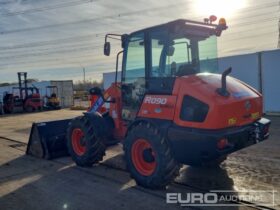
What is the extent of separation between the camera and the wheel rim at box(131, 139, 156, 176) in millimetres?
5340

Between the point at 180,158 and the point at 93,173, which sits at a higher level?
the point at 180,158

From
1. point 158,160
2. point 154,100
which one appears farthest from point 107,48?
point 158,160

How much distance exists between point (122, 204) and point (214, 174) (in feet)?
6.51

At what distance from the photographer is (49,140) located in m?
7.81

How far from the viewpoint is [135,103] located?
239 inches

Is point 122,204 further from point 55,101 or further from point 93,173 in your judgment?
point 55,101

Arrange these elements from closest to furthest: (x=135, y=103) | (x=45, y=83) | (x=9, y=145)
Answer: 1. (x=135, y=103)
2. (x=9, y=145)
3. (x=45, y=83)

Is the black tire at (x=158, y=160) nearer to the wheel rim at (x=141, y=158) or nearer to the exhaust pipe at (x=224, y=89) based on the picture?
the wheel rim at (x=141, y=158)

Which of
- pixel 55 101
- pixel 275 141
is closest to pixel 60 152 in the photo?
pixel 275 141

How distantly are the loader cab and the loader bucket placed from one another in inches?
90.4

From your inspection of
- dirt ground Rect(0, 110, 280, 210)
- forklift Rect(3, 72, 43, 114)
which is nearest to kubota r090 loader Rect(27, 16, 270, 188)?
dirt ground Rect(0, 110, 280, 210)

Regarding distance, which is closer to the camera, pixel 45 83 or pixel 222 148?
pixel 222 148

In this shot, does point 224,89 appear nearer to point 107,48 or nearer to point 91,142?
point 107,48

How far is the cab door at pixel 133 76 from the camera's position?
19.1 ft
